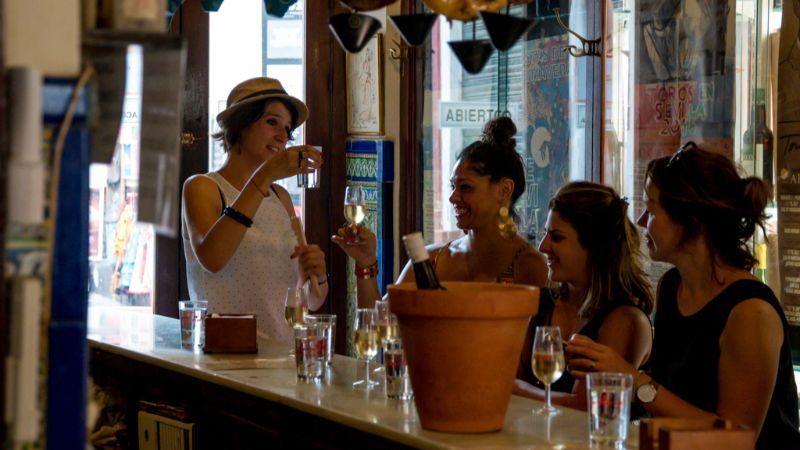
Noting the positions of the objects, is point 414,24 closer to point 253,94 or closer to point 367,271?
point 367,271

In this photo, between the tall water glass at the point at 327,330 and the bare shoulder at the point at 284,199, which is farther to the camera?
the bare shoulder at the point at 284,199

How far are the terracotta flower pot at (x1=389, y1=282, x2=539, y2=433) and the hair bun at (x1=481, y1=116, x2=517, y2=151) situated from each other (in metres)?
1.71

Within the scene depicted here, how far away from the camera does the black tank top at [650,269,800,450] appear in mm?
2783

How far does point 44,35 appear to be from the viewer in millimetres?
1452

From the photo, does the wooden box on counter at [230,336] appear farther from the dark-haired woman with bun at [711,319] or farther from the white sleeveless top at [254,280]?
the dark-haired woman with bun at [711,319]

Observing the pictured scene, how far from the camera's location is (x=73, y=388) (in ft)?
5.06

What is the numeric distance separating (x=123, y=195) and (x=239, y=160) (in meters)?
1.87

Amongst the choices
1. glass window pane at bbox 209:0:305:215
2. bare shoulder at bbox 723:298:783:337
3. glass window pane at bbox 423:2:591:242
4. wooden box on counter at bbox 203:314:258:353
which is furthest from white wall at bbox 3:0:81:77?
glass window pane at bbox 209:0:305:215

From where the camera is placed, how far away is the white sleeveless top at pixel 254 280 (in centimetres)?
393

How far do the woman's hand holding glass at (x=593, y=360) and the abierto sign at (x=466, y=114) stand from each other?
2.81 meters

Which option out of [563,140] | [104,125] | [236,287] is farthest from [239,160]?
[104,125]

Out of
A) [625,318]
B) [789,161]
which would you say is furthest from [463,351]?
[789,161]

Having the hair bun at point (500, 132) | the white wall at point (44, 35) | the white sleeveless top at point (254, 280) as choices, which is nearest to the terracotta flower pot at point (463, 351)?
the white wall at point (44, 35)

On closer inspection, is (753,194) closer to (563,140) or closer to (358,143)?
(563,140)
